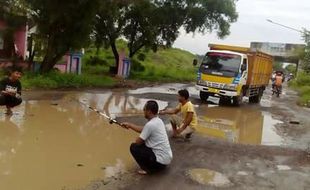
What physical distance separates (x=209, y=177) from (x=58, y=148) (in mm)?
2991

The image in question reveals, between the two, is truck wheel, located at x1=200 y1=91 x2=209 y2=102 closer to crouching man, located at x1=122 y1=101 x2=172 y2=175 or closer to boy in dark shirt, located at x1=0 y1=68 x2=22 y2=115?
boy in dark shirt, located at x1=0 y1=68 x2=22 y2=115

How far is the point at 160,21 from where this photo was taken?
3378 centimetres

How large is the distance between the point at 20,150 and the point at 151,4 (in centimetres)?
2519

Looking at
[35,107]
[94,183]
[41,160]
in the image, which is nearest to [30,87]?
[35,107]

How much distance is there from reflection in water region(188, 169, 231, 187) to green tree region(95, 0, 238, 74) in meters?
22.0

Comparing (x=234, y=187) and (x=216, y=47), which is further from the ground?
(x=216, y=47)

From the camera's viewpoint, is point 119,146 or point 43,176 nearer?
point 43,176

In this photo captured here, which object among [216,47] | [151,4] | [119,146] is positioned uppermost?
[151,4]

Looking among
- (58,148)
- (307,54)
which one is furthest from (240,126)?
(307,54)

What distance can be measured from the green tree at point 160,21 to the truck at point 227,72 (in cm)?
1033

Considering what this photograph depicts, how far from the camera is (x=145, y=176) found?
24.4 feet

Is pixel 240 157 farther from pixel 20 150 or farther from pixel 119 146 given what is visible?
pixel 20 150

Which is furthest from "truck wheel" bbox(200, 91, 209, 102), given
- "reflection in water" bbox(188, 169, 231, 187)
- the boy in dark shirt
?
"reflection in water" bbox(188, 169, 231, 187)

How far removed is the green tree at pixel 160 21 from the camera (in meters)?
31.3
